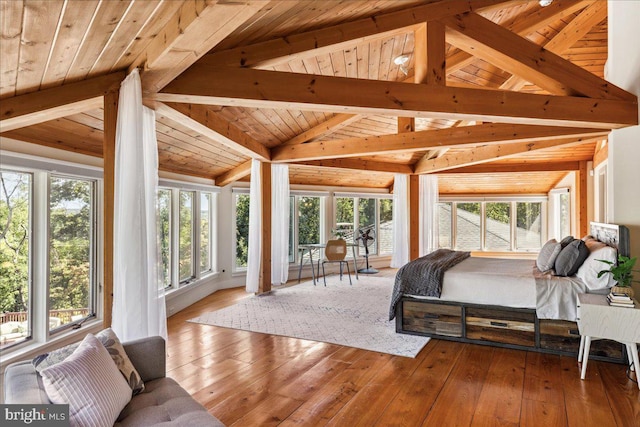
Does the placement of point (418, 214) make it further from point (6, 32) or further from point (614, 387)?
point (6, 32)

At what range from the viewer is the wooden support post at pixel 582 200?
6500mm

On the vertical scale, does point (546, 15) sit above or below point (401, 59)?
above

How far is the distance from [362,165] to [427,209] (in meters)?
2.00

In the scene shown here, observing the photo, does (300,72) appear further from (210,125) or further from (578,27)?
(578,27)

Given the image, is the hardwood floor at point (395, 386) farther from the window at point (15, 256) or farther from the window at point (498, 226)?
the window at point (498, 226)

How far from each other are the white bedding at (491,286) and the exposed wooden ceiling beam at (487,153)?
1833mm

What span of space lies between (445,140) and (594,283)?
2.13 m

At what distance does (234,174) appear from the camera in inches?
233

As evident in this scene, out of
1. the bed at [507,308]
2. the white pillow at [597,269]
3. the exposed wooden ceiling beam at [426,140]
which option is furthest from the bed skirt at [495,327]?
the exposed wooden ceiling beam at [426,140]

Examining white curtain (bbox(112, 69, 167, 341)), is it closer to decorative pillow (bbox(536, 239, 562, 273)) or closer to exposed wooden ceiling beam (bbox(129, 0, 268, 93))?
exposed wooden ceiling beam (bbox(129, 0, 268, 93))

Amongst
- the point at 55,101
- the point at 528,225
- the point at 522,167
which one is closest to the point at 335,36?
the point at 55,101

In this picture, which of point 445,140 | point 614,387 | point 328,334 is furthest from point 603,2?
point 328,334

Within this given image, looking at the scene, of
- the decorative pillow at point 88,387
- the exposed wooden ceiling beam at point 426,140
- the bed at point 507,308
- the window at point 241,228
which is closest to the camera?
the decorative pillow at point 88,387

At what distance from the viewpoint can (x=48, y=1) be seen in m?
1.40
